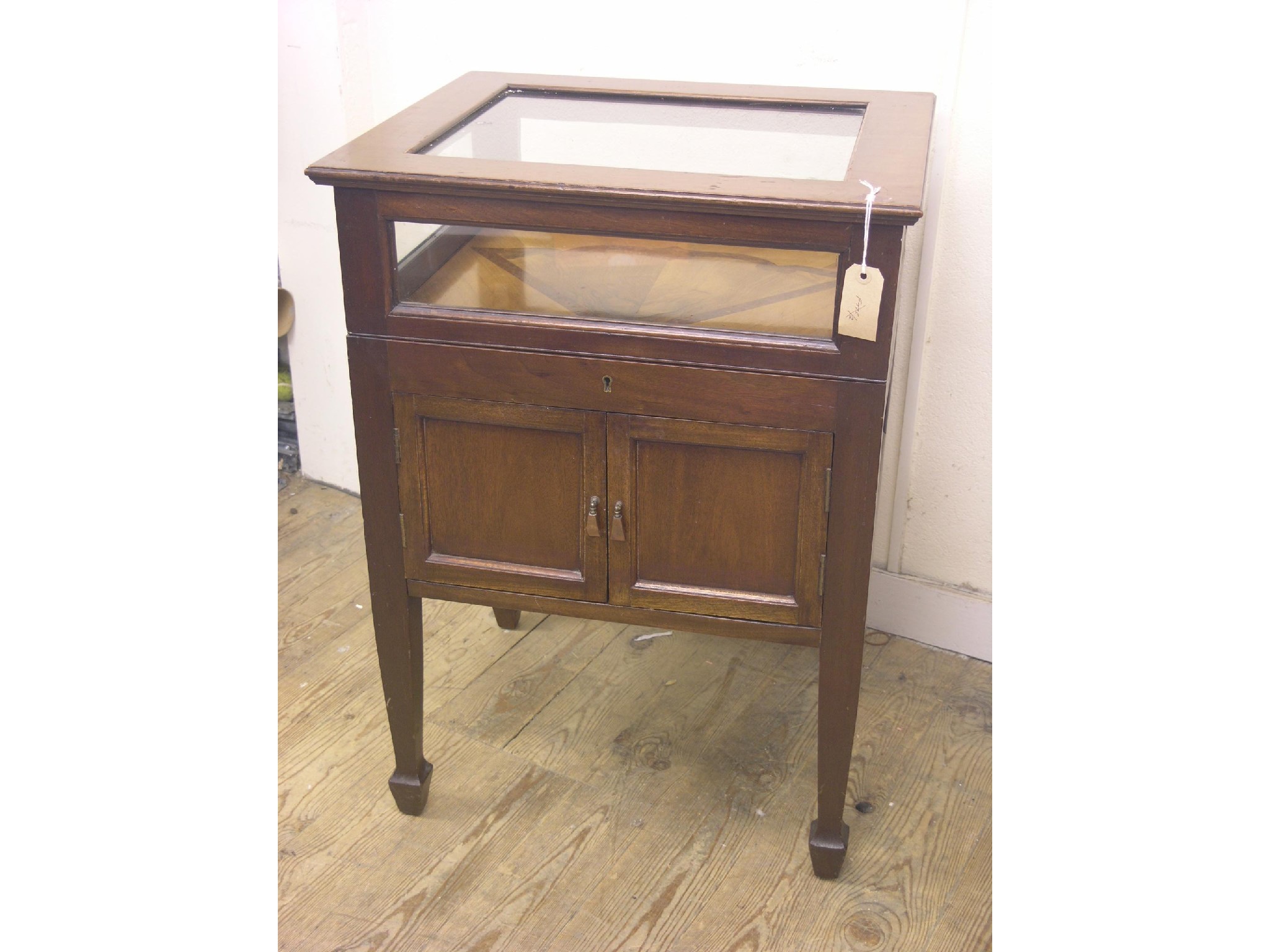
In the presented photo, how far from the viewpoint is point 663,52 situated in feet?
6.93

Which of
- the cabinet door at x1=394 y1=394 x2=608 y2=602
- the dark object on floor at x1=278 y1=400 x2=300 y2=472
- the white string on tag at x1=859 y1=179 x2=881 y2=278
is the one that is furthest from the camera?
the dark object on floor at x1=278 y1=400 x2=300 y2=472

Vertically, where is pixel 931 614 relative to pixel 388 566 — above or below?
below

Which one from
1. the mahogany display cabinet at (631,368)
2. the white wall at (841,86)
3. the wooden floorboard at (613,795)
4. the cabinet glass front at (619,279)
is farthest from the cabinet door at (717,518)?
the white wall at (841,86)

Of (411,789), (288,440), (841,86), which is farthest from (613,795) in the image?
(288,440)

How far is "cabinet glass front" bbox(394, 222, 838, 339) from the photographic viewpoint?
154 centimetres

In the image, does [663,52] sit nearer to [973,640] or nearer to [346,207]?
[346,207]

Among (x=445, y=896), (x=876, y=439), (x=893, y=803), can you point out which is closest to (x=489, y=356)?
(x=876, y=439)

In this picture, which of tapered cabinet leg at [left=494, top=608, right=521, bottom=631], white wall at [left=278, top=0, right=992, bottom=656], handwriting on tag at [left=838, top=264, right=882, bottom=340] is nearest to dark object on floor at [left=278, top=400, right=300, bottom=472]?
white wall at [left=278, top=0, right=992, bottom=656]

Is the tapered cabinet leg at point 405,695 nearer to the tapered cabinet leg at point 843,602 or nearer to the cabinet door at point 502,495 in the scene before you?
the cabinet door at point 502,495

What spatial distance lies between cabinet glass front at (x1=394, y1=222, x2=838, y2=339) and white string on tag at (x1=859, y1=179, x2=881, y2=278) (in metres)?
0.08

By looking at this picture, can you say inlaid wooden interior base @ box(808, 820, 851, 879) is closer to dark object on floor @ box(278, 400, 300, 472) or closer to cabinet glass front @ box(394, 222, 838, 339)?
cabinet glass front @ box(394, 222, 838, 339)

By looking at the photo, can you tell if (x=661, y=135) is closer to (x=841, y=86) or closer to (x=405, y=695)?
(x=841, y=86)

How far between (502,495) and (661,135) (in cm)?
57

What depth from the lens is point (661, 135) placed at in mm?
1760
